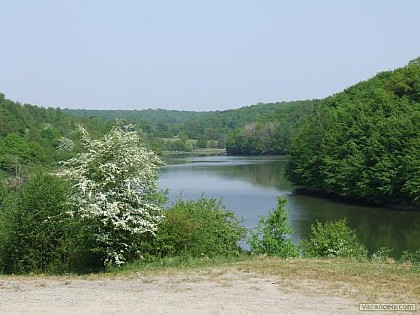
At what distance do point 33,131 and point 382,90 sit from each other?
57.2m

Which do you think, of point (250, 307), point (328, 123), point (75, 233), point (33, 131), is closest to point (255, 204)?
point (328, 123)

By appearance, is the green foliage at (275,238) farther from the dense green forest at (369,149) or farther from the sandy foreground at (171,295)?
the dense green forest at (369,149)

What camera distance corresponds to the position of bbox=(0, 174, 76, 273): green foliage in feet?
63.8

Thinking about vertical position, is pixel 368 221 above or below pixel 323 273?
below

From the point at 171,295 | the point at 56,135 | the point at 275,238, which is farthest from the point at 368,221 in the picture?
the point at 56,135

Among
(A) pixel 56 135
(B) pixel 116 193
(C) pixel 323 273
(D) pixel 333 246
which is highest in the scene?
(A) pixel 56 135

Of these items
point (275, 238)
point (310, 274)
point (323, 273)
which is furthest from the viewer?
point (275, 238)

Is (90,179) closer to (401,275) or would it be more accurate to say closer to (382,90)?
(401,275)

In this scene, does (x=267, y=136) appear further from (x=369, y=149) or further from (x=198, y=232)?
(x=198, y=232)

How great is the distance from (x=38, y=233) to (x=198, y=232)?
538cm

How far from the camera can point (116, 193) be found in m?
17.8

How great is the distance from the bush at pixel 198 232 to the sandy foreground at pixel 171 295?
356 cm

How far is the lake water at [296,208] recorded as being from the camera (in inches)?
1458

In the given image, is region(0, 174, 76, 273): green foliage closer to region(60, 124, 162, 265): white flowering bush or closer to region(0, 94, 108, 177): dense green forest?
region(60, 124, 162, 265): white flowering bush
